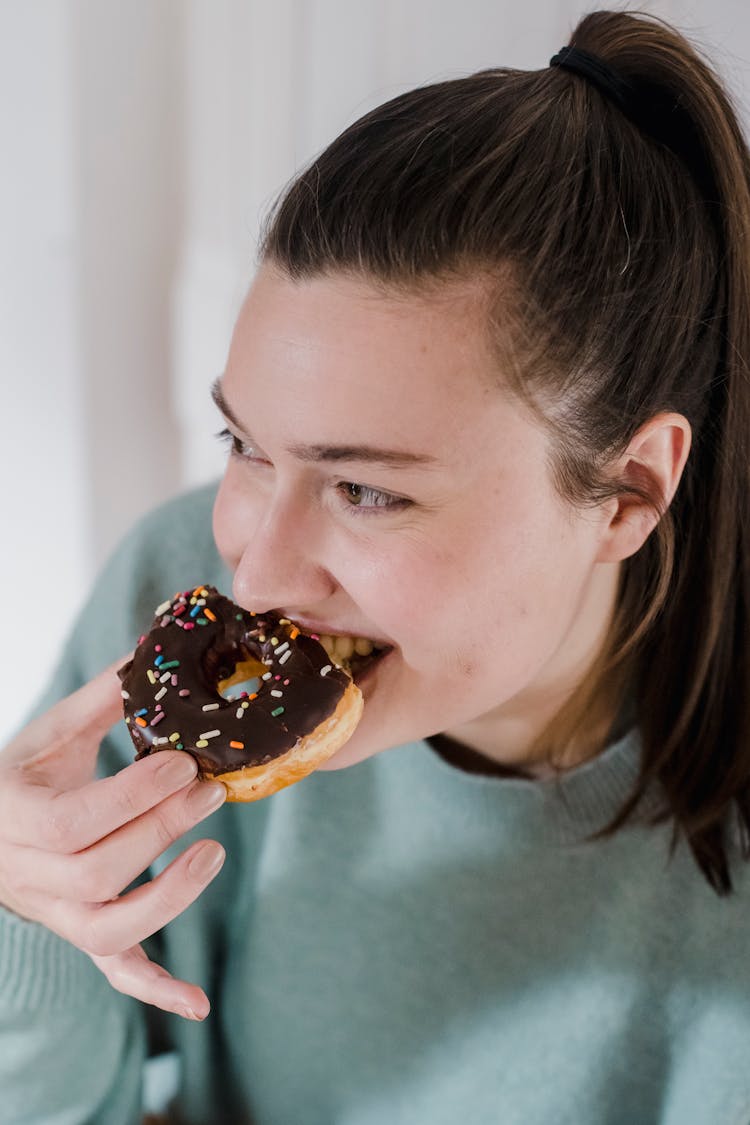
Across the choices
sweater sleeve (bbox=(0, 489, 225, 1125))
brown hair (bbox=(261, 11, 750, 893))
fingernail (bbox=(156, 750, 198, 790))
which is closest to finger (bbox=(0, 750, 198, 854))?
fingernail (bbox=(156, 750, 198, 790))

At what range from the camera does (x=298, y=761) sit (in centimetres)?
104

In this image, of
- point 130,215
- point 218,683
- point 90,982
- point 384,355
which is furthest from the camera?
point 130,215

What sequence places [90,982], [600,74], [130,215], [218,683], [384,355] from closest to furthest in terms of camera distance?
[384,355]
[600,74]
[218,683]
[90,982]
[130,215]

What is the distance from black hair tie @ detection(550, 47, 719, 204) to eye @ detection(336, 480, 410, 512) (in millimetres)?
449

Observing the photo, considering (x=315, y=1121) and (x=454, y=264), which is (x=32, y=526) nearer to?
(x=315, y=1121)

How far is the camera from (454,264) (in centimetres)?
98

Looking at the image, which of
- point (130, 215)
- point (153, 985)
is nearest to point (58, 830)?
point (153, 985)

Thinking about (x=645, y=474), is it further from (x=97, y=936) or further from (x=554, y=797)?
(x=97, y=936)

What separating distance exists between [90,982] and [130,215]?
132cm

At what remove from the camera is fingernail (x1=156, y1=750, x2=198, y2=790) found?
989mm

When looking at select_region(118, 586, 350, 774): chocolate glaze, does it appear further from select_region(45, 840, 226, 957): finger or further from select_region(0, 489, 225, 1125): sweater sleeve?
select_region(0, 489, 225, 1125): sweater sleeve

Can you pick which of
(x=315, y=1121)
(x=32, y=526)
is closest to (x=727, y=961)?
(x=315, y=1121)

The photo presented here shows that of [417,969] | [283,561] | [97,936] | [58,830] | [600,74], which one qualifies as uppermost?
[600,74]

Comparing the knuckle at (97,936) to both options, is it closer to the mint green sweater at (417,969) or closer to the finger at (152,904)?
the finger at (152,904)
